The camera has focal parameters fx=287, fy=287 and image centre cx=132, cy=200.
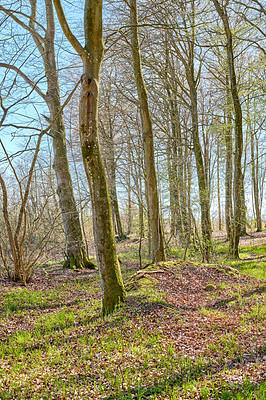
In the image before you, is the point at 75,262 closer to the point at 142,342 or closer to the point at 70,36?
the point at 142,342

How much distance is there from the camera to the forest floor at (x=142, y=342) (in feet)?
9.68

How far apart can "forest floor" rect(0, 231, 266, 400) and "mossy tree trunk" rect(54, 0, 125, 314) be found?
2.38 feet

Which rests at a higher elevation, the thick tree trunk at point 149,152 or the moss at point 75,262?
the thick tree trunk at point 149,152

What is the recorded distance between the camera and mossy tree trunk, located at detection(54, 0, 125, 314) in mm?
4727

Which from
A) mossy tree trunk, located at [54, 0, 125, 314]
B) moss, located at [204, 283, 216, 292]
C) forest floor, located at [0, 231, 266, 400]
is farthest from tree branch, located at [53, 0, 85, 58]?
moss, located at [204, 283, 216, 292]

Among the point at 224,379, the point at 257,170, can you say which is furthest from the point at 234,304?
the point at 257,170

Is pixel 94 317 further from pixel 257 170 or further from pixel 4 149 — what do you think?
pixel 257 170

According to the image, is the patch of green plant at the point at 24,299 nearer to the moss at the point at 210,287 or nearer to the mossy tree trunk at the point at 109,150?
the mossy tree trunk at the point at 109,150

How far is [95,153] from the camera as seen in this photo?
4750 mm

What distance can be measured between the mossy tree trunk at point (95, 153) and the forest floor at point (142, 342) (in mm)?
726

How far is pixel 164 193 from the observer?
10266mm

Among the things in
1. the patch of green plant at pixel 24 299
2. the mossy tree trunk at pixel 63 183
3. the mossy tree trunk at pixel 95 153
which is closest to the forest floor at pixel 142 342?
the patch of green plant at pixel 24 299

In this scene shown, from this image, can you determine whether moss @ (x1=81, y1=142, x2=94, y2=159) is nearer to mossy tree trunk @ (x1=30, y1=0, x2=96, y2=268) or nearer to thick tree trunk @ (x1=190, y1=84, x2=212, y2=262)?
mossy tree trunk @ (x1=30, y1=0, x2=96, y2=268)

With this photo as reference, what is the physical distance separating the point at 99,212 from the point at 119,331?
1.83 m
